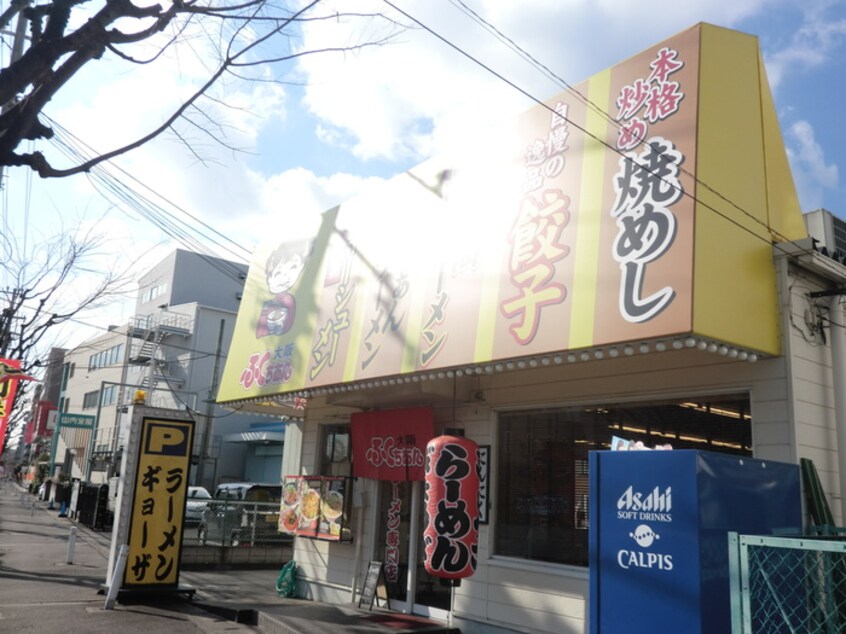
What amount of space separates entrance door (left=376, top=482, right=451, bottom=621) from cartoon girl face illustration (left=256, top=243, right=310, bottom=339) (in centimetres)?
336

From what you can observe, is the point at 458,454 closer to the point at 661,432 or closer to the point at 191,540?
the point at 661,432

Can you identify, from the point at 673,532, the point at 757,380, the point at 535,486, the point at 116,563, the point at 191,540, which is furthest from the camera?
the point at 191,540

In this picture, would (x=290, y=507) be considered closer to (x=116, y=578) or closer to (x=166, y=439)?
(x=166, y=439)

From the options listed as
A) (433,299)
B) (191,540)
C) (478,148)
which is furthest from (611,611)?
(191,540)

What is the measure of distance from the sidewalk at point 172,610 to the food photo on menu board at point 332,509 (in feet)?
3.92

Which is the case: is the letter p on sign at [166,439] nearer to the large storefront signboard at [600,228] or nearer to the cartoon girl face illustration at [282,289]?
the cartoon girl face illustration at [282,289]

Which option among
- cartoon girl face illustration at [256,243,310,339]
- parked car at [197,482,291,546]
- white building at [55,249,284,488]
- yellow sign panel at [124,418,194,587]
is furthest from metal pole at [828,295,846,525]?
white building at [55,249,284,488]

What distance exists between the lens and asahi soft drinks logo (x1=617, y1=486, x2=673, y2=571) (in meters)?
5.46

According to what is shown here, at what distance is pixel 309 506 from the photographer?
12930 mm

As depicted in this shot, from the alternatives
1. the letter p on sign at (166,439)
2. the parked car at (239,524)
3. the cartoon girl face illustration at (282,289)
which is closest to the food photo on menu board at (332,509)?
the letter p on sign at (166,439)

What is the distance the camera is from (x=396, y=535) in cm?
1155

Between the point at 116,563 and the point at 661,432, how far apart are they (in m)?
8.63

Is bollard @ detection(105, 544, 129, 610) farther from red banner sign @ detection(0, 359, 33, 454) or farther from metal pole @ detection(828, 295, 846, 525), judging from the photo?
metal pole @ detection(828, 295, 846, 525)

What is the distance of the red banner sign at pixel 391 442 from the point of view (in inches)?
428
